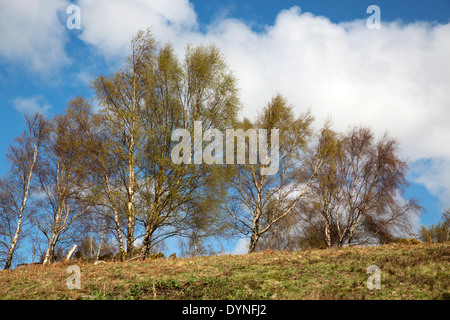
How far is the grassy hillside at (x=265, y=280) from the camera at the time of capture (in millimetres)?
7629

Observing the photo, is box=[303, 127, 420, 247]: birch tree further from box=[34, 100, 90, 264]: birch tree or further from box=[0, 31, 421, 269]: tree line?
box=[34, 100, 90, 264]: birch tree

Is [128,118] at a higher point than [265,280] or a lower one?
higher

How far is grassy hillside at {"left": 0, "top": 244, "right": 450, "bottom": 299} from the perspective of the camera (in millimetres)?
7629

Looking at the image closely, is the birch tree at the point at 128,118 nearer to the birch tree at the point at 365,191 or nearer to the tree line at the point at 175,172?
the tree line at the point at 175,172

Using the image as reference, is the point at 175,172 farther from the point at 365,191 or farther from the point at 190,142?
the point at 365,191

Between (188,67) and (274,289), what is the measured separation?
12.8m

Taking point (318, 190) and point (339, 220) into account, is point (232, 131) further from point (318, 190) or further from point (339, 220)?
point (339, 220)

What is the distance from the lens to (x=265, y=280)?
8828mm

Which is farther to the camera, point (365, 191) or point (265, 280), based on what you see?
point (365, 191)

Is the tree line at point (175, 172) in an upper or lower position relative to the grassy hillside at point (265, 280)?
upper

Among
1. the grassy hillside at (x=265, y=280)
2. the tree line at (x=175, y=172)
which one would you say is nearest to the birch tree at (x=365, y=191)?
the tree line at (x=175, y=172)

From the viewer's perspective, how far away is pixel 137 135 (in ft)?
52.6

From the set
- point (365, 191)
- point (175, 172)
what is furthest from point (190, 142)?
point (365, 191)

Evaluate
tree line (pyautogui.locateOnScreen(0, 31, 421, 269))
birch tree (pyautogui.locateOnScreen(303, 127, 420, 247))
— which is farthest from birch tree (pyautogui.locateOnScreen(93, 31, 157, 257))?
birch tree (pyautogui.locateOnScreen(303, 127, 420, 247))
